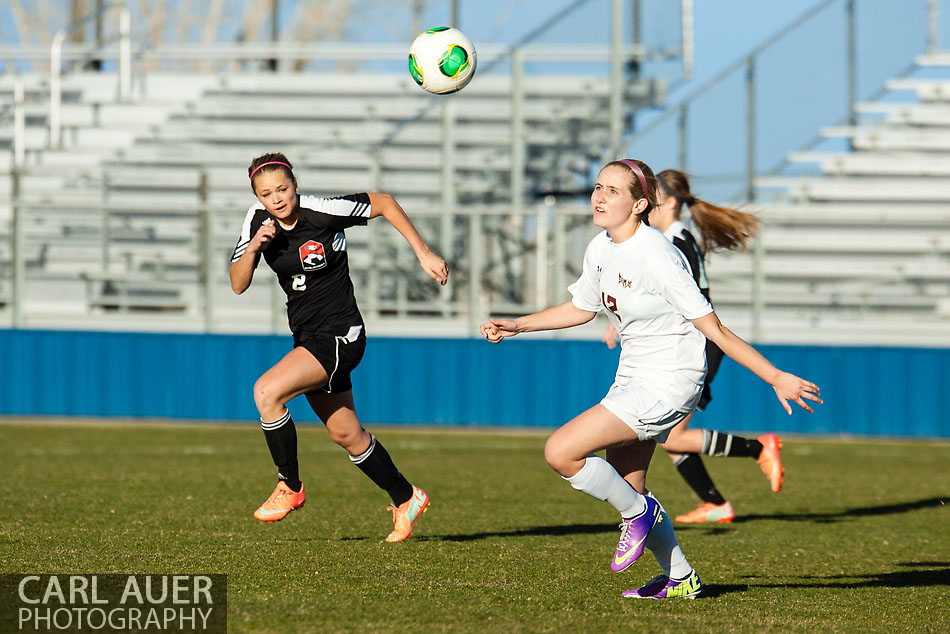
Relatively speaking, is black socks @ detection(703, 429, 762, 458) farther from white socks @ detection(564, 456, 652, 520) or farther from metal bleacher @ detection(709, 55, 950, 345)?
metal bleacher @ detection(709, 55, 950, 345)

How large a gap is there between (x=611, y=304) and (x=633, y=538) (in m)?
0.97

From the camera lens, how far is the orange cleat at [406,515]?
663 centimetres

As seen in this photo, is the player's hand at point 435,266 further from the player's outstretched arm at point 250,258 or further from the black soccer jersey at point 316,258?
the player's outstretched arm at point 250,258

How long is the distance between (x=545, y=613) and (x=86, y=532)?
2.85m

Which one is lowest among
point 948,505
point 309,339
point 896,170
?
point 948,505

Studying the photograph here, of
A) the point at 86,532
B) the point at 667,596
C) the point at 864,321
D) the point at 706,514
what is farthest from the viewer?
the point at 864,321

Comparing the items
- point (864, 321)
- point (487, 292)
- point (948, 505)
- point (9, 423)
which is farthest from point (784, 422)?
point (9, 423)

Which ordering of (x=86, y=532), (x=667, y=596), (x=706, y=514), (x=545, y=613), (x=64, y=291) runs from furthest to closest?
(x=64, y=291), (x=706, y=514), (x=86, y=532), (x=667, y=596), (x=545, y=613)

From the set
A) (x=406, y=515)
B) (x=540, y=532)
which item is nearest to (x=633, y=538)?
(x=406, y=515)

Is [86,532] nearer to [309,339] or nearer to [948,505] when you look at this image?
[309,339]

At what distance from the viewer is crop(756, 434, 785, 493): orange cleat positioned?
744 centimetres

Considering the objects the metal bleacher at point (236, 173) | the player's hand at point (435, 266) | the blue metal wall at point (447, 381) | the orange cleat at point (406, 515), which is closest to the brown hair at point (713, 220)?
the player's hand at point (435, 266)

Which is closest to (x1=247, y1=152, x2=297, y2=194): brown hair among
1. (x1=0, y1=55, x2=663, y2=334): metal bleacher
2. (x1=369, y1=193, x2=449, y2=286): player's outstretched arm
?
(x1=369, y1=193, x2=449, y2=286): player's outstretched arm

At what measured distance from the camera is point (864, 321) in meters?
15.3
